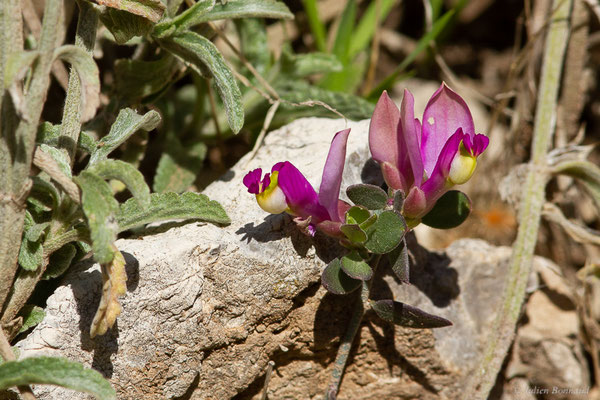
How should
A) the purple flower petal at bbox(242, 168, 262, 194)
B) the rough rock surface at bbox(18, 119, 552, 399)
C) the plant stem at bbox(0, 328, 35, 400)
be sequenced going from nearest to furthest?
the plant stem at bbox(0, 328, 35, 400) → the purple flower petal at bbox(242, 168, 262, 194) → the rough rock surface at bbox(18, 119, 552, 399)

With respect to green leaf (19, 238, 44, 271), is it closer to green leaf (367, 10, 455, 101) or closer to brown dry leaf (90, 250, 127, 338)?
brown dry leaf (90, 250, 127, 338)

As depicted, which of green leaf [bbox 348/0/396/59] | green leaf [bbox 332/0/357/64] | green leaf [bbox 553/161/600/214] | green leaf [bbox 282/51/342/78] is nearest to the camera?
green leaf [bbox 553/161/600/214]

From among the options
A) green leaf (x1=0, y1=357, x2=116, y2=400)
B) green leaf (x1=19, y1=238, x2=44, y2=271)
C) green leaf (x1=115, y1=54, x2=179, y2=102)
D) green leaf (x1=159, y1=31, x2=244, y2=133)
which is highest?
green leaf (x1=115, y1=54, x2=179, y2=102)

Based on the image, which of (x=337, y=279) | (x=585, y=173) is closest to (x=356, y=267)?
(x=337, y=279)

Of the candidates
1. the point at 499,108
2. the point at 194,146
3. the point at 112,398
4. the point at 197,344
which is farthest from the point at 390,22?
the point at 112,398

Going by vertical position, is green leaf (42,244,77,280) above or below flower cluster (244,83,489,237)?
below

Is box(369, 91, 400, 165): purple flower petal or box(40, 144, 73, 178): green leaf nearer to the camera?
box(40, 144, 73, 178): green leaf

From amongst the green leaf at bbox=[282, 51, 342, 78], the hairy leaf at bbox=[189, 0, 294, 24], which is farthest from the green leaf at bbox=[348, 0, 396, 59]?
the hairy leaf at bbox=[189, 0, 294, 24]
